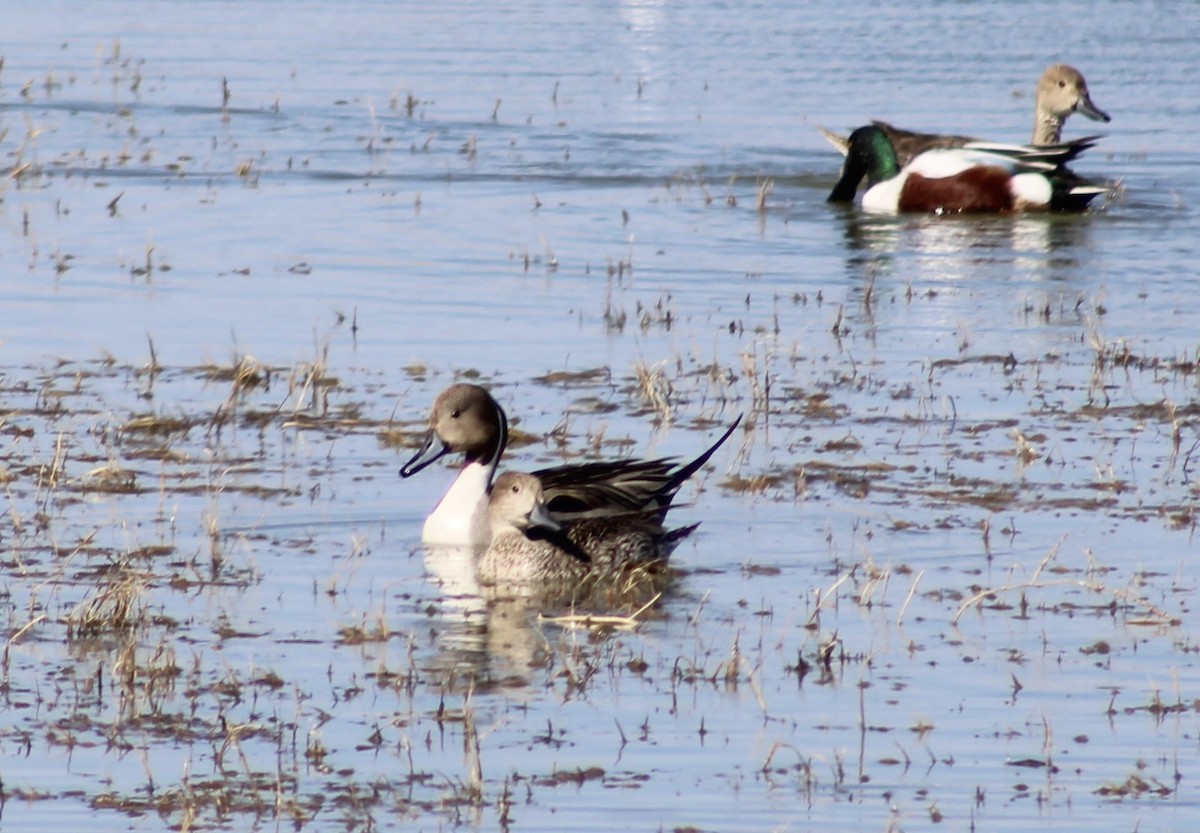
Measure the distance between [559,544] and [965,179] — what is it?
964 centimetres

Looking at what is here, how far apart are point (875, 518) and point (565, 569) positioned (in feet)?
3.80

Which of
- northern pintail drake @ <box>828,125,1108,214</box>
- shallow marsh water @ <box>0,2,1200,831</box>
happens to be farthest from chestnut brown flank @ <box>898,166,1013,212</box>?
shallow marsh water @ <box>0,2,1200,831</box>

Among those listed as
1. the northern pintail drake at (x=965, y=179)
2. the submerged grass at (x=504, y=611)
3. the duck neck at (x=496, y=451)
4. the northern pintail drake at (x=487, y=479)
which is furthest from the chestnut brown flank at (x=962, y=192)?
the duck neck at (x=496, y=451)

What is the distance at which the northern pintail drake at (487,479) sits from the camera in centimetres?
823

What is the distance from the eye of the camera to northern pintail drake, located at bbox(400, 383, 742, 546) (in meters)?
8.23

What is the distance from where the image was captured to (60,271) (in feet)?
42.3

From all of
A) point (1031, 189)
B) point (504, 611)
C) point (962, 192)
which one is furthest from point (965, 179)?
point (504, 611)

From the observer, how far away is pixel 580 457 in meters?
9.34

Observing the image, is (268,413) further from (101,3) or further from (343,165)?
(101,3)

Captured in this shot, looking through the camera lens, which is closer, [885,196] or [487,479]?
[487,479]

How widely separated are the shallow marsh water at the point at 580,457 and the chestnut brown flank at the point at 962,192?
508 mm

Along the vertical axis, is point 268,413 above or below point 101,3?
below

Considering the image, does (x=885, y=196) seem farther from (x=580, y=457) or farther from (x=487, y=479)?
(x=487, y=479)

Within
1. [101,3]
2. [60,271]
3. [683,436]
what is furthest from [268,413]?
[101,3]
